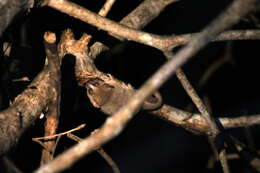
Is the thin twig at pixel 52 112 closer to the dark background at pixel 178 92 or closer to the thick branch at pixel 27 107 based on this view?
the thick branch at pixel 27 107

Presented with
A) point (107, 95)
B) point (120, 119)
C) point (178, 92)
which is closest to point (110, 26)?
point (107, 95)

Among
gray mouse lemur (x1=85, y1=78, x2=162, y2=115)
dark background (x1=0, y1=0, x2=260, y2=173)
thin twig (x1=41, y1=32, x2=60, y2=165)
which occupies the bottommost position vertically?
dark background (x1=0, y1=0, x2=260, y2=173)

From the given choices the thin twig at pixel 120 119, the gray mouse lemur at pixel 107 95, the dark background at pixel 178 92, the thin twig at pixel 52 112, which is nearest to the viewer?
the thin twig at pixel 120 119

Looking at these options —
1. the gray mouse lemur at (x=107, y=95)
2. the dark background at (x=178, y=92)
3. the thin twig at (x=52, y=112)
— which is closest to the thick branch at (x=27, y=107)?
the thin twig at (x=52, y=112)

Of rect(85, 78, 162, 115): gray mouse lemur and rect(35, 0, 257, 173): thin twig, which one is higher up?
rect(35, 0, 257, 173): thin twig

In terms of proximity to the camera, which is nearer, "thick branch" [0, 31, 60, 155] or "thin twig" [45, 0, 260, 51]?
"thick branch" [0, 31, 60, 155]

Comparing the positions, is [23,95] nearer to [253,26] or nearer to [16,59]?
[16,59]

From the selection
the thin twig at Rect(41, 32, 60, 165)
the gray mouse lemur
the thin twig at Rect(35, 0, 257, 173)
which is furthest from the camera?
the gray mouse lemur

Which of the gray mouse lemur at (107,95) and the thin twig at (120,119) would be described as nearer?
the thin twig at (120,119)

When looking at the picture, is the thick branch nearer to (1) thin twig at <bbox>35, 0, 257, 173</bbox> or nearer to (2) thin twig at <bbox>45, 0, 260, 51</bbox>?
(2) thin twig at <bbox>45, 0, 260, 51</bbox>

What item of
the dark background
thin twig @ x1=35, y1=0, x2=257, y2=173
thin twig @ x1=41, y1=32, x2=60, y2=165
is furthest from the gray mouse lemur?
the dark background

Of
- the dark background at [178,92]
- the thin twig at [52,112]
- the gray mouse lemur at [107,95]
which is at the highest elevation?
the thin twig at [52,112]

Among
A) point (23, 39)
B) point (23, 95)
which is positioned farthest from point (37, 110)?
point (23, 39)
